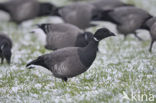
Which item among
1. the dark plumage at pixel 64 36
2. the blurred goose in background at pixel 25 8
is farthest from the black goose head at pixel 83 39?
the blurred goose in background at pixel 25 8

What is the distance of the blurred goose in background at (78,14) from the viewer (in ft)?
52.9

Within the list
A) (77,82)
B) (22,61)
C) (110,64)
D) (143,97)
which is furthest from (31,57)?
(143,97)

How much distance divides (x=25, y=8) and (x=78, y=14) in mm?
4267

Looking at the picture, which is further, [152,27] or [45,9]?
[45,9]

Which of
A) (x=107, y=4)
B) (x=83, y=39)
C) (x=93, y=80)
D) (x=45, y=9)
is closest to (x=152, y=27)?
(x=83, y=39)

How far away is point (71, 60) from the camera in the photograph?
909 centimetres

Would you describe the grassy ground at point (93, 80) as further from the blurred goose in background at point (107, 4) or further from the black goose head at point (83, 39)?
the blurred goose in background at point (107, 4)

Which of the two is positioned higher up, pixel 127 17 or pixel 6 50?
pixel 127 17

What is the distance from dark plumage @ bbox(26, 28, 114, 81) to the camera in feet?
29.8

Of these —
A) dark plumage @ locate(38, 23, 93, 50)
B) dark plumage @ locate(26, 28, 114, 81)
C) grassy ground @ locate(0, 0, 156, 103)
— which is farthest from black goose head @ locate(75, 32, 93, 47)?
dark plumage @ locate(26, 28, 114, 81)

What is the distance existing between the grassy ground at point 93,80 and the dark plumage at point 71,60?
0.31 meters

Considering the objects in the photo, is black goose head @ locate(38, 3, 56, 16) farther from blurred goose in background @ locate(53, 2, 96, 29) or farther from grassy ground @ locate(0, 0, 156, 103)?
grassy ground @ locate(0, 0, 156, 103)

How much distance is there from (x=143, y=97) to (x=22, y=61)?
22.0ft

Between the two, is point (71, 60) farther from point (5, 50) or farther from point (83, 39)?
point (5, 50)
